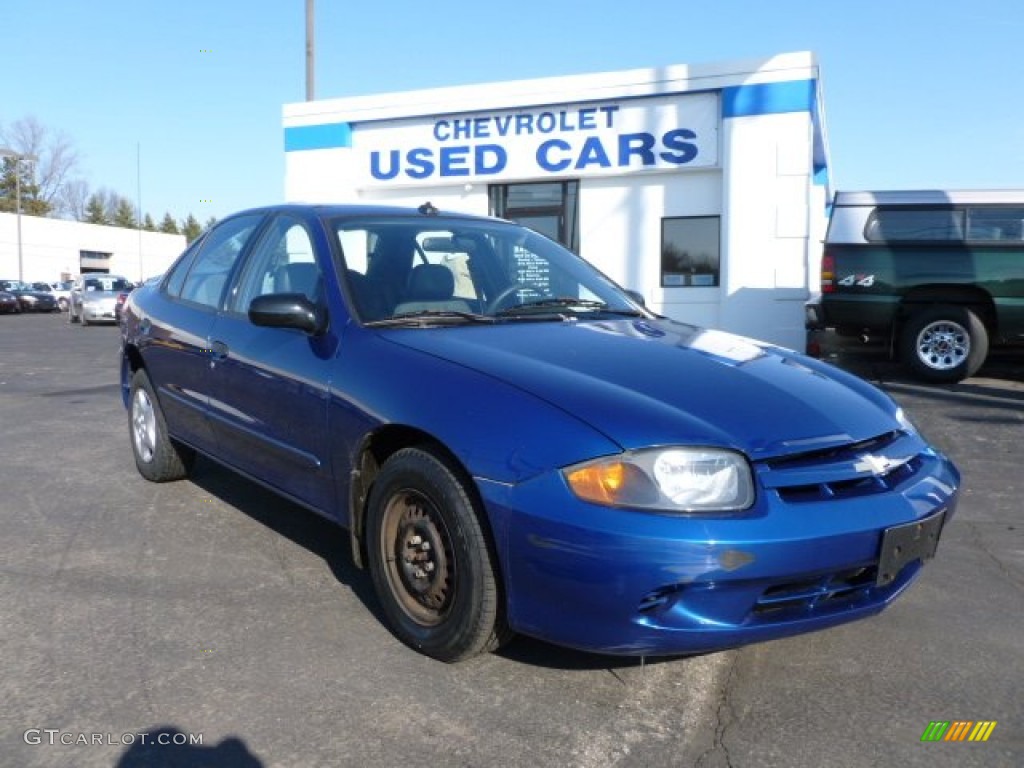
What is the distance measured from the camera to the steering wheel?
3.70 metres

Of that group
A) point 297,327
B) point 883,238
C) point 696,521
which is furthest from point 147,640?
point 883,238

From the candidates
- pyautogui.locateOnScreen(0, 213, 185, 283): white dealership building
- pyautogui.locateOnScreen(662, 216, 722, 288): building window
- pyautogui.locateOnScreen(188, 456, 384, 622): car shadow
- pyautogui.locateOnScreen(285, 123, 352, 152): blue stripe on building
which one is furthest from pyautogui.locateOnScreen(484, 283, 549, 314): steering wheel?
pyautogui.locateOnScreen(0, 213, 185, 283): white dealership building

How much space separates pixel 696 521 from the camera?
7.78 ft

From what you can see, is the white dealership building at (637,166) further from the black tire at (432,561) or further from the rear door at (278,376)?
the black tire at (432,561)

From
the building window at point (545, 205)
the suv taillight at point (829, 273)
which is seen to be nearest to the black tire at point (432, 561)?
the suv taillight at point (829, 273)

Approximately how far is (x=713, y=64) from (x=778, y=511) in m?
11.3

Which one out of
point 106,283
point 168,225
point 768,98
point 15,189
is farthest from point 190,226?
point 768,98

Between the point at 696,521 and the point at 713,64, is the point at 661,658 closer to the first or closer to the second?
the point at 696,521

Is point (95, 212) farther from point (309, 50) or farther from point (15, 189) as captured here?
point (309, 50)

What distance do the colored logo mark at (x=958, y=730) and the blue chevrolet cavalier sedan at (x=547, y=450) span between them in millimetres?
385

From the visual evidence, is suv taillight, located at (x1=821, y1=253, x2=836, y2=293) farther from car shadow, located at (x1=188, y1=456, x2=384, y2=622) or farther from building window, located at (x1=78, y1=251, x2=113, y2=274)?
building window, located at (x1=78, y1=251, x2=113, y2=274)

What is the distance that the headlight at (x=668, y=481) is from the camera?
2414 millimetres

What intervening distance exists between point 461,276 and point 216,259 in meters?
1.56

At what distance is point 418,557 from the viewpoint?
9.70 feet
